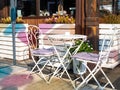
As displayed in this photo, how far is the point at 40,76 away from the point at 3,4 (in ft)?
9.98

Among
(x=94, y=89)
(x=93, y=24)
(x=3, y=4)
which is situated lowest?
(x=94, y=89)

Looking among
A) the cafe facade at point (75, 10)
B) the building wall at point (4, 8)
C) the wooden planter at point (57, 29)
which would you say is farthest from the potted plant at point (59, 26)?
the building wall at point (4, 8)

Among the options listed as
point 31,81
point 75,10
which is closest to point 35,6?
point 75,10

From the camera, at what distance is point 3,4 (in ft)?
24.8

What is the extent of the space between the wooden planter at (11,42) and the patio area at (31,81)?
1092 millimetres

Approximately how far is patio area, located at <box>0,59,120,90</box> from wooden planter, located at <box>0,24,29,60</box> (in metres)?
1.09

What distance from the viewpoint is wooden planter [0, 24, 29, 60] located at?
6801mm

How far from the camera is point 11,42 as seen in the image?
6.98m

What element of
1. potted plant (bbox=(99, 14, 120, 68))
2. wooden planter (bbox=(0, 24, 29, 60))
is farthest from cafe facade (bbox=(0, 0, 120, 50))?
wooden planter (bbox=(0, 24, 29, 60))

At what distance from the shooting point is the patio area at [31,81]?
15.3 ft

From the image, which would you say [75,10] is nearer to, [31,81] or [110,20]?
[110,20]

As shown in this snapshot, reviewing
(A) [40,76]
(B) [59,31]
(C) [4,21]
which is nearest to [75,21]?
(B) [59,31]

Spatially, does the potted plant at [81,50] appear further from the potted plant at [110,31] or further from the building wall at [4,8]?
the building wall at [4,8]

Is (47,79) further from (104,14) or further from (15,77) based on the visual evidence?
(104,14)
